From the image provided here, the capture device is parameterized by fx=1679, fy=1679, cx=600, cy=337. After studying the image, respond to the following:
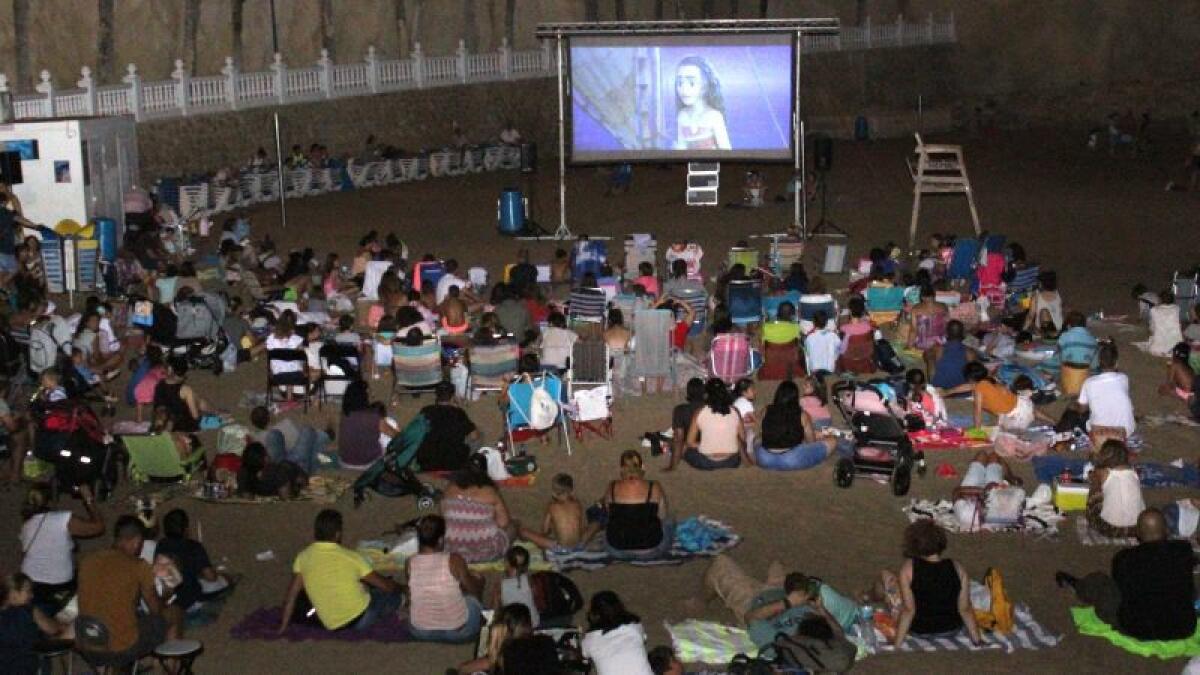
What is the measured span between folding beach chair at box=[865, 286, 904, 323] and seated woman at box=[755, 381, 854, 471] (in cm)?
487

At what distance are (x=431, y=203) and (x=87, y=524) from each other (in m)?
20.9

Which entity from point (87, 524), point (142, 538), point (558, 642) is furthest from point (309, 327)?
point (558, 642)

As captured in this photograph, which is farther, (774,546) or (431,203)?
(431,203)

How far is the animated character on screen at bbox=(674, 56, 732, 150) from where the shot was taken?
82.3 feet

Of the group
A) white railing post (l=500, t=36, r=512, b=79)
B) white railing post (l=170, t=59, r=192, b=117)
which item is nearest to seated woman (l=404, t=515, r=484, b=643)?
white railing post (l=170, t=59, r=192, b=117)

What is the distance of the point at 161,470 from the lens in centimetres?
1352

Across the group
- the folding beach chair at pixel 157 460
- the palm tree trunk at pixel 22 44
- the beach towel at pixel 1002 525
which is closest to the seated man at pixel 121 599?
the folding beach chair at pixel 157 460

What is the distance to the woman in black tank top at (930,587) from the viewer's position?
9.85 m

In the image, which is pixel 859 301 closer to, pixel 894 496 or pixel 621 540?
pixel 894 496

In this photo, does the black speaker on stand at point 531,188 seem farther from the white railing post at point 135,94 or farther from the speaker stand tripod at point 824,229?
the white railing post at point 135,94

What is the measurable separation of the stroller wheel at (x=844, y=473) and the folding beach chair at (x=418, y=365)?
167 inches

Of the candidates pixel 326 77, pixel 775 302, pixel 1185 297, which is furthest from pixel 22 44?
pixel 1185 297

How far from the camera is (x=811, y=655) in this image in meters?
9.19

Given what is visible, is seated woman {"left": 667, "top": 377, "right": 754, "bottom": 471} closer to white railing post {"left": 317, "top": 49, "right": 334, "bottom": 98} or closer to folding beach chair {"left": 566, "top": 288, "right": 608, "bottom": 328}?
folding beach chair {"left": 566, "top": 288, "right": 608, "bottom": 328}
